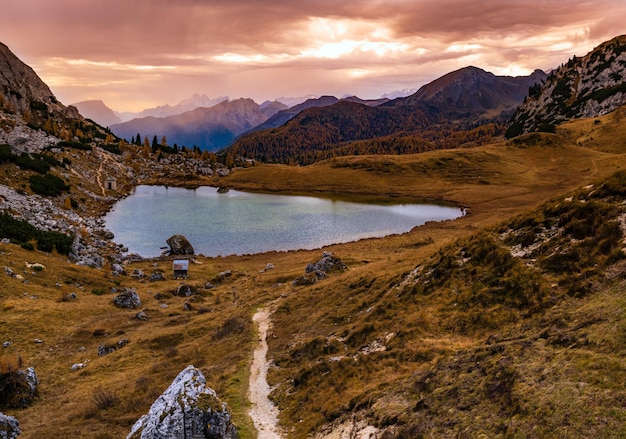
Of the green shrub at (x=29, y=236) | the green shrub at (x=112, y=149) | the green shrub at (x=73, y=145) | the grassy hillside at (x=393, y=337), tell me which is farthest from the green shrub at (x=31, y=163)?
the green shrub at (x=112, y=149)

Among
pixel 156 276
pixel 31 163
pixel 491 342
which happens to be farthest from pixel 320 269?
pixel 31 163

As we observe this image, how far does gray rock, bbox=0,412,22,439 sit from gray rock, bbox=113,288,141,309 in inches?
993

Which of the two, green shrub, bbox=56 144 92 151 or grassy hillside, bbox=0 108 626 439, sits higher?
green shrub, bbox=56 144 92 151

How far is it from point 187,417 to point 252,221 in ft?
301

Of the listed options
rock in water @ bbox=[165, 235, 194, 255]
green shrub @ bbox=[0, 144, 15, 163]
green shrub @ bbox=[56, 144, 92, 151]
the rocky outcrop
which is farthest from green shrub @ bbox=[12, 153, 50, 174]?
the rocky outcrop

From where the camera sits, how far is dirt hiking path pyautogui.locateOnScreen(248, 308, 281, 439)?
21.1 meters

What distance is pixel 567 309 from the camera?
57.6ft

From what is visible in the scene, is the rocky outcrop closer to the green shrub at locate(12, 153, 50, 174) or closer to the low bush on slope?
the low bush on slope

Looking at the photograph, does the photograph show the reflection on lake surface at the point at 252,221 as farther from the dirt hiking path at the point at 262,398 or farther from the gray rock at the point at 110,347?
the dirt hiking path at the point at 262,398

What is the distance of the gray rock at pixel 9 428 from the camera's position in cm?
2097

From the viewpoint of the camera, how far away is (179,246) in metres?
78.9

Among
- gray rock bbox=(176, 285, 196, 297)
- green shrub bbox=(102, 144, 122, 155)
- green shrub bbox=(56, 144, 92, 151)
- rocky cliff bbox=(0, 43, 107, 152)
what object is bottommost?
gray rock bbox=(176, 285, 196, 297)

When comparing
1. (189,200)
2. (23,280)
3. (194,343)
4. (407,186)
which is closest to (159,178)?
(189,200)

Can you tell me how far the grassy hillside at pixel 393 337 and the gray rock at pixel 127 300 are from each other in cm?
156
